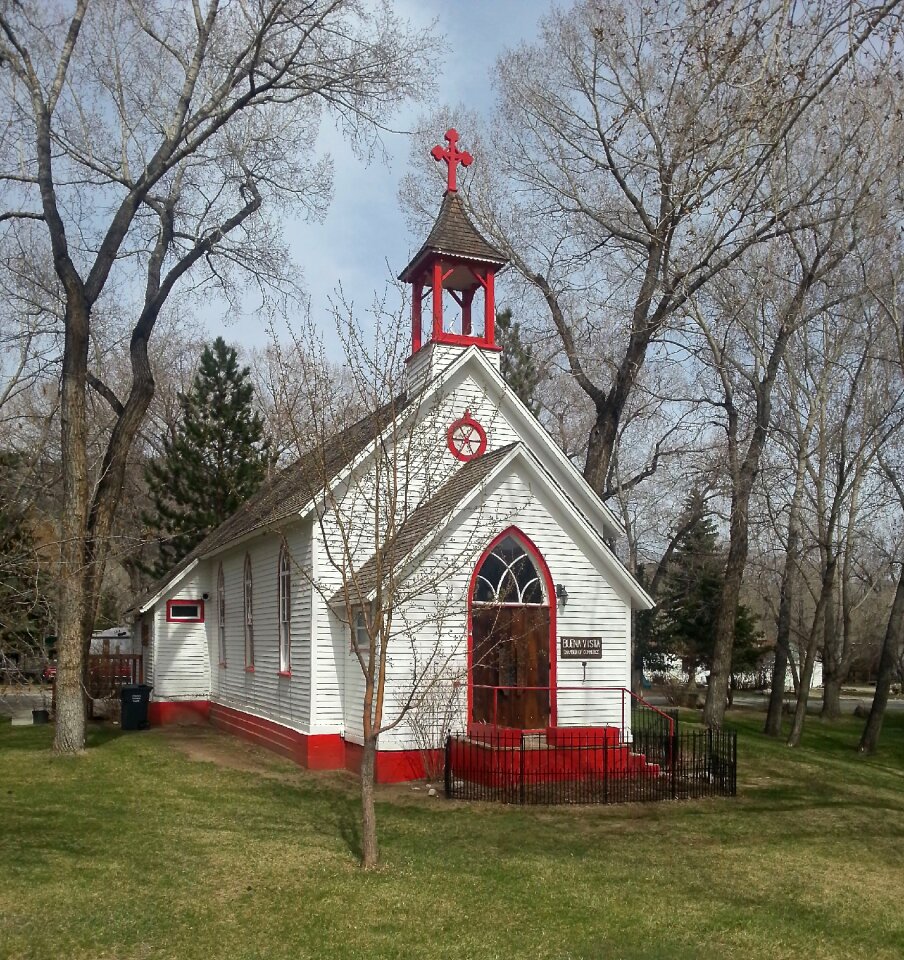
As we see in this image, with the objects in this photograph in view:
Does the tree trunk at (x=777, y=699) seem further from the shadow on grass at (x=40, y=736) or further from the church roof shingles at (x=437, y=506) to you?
the shadow on grass at (x=40, y=736)

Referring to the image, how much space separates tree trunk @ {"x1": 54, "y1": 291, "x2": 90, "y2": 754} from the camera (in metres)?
17.6

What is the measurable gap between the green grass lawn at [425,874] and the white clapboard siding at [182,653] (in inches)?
323

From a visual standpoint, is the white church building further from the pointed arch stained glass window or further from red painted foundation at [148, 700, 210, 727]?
red painted foundation at [148, 700, 210, 727]

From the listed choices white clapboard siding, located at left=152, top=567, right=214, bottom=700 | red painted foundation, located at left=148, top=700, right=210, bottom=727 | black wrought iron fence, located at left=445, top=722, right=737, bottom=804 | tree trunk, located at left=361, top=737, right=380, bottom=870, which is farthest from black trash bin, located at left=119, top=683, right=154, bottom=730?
tree trunk, located at left=361, top=737, right=380, bottom=870

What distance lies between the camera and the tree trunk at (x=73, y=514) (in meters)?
17.6

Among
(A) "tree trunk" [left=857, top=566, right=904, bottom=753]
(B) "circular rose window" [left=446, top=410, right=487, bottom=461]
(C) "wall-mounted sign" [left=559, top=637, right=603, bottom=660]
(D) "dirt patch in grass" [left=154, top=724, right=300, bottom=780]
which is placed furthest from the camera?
(A) "tree trunk" [left=857, top=566, right=904, bottom=753]

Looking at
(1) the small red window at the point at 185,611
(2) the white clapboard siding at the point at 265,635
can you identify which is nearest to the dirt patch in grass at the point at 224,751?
(2) the white clapboard siding at the point at 265,635

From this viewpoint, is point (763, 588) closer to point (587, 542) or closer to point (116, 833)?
point (587, 542)

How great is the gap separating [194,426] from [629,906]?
27.4m

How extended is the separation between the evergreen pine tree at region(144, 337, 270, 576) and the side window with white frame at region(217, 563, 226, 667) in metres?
9.85

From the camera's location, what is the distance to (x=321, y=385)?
456 inches

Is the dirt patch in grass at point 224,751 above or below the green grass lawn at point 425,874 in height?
below

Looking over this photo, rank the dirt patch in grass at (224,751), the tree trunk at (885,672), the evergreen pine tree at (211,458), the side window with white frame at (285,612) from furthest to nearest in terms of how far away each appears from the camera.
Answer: the evergreen pine tree at (211,458) < the tree trunk at (885,672) < the side window with white frame at (285,612) < the dirt patch in grass at (224,751)

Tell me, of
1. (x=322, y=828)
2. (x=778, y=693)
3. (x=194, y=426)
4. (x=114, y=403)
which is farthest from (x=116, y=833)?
(x=194, y=426)
